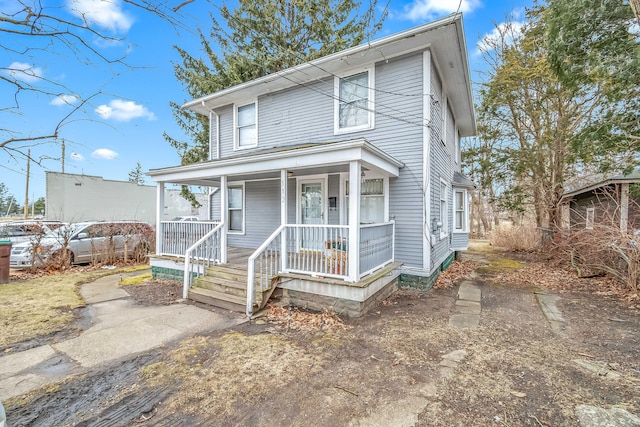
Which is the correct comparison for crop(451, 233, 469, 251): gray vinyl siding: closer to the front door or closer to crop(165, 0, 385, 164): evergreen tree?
the front door

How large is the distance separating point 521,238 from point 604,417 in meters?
14.2

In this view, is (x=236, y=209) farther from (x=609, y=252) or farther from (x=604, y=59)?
(x=604, y=59)

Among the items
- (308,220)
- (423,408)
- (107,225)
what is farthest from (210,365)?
(107,225)

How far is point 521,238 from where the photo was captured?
14.8 metres

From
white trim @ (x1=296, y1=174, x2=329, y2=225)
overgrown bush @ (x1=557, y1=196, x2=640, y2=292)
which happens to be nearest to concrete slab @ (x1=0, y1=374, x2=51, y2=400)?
white trim @ (x1=296, y1=174, x2=329, y2=225)

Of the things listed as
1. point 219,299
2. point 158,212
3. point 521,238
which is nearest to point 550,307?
point 219,299

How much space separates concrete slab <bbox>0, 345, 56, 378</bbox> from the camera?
3.63m

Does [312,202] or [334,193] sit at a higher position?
[334,193]

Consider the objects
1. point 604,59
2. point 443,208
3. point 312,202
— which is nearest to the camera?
point 604,59

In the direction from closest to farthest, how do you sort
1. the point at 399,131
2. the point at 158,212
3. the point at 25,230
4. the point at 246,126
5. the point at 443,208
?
1. the point at 399,131
2. the point at 158,212
3. the point at 443,208
4. the point at 246,126
5. the point at 25,230

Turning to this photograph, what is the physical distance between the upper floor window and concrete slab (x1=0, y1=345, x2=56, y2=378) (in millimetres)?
7011

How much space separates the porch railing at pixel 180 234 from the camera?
7598 millimetres

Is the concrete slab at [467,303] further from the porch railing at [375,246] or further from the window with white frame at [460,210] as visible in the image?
the window with white frame at [460,210]

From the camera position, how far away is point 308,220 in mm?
8641
